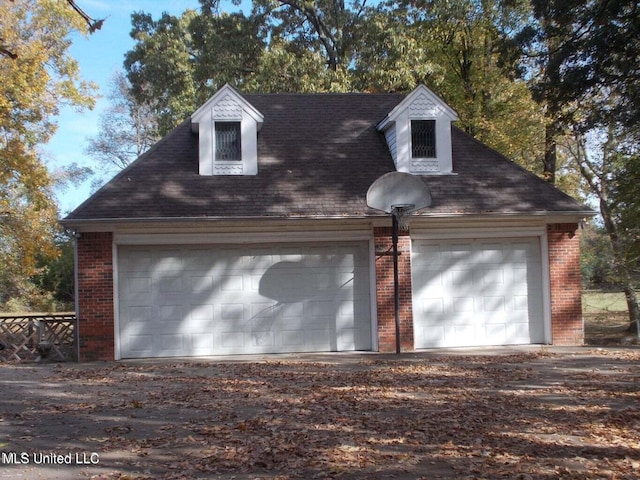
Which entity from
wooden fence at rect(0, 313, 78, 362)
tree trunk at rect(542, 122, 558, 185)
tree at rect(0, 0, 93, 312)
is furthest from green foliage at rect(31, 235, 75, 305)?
tree trunk at rect(542, 122, 558, 185)

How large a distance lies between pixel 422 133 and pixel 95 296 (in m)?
8.19

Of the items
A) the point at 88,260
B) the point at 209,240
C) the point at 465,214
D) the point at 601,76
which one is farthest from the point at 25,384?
the point at 601,76

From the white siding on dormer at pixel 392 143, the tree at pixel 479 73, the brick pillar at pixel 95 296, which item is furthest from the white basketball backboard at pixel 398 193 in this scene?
the tree at pixel 479 73

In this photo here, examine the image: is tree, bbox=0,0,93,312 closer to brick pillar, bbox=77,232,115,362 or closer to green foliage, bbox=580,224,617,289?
brick pillar, bbox=77,232,115,362

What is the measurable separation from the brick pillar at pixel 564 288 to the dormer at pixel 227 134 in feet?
22.7

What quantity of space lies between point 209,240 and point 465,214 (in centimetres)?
546

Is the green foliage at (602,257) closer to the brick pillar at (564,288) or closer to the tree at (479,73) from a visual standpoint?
→ the tree at (479,73)

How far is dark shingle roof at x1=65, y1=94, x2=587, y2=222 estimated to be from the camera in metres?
14.3

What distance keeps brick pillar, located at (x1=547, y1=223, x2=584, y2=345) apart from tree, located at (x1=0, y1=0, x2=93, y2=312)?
638 inches

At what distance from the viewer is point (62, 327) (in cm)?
1445

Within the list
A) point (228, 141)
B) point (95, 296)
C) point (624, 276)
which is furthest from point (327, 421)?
point (624, 276)

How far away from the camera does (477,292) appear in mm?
15156

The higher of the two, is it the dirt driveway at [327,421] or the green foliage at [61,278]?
the green foliage at [61,278]

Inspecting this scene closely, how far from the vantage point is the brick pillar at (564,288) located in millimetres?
15008
